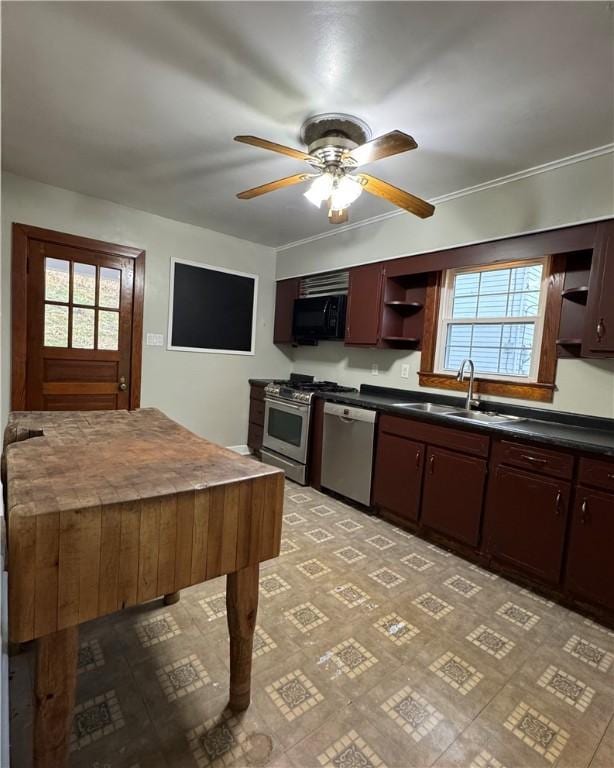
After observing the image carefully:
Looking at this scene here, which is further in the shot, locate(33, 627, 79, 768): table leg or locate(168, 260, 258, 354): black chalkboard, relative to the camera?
locate(168, 260, 258, 354): black chalkboard

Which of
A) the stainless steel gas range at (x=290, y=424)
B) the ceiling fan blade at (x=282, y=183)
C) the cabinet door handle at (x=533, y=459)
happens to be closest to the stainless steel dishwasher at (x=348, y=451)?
the stainless steel gas range at (x=290, y=424)

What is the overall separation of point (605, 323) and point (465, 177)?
1.28 metres

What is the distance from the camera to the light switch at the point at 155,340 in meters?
3.86

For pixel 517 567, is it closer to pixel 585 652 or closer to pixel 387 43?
pixel 585 652

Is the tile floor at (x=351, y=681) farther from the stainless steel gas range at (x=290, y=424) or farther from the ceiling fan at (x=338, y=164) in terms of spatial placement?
the ceiling fan at (x=338, y=164)

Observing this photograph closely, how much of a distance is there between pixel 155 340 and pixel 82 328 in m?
0.64

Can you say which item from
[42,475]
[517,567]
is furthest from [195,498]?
[517,567]

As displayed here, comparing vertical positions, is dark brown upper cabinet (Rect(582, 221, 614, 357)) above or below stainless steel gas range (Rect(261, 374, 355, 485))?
above

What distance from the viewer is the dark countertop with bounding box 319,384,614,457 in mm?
2051

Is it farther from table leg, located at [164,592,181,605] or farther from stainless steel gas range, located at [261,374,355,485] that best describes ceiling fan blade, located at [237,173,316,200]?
table leg, located at [164,592,181,605]

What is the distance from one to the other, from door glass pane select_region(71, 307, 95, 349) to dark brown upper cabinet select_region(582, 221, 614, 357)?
3762 mm

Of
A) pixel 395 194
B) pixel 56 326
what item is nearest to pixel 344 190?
pixel 395 194

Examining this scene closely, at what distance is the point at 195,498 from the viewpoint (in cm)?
108

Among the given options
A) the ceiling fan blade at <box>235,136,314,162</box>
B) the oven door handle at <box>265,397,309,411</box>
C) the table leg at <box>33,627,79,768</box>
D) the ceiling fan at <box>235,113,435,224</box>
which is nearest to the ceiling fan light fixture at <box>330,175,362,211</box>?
the ceiling fan at <box>235,113,435,224</box>
